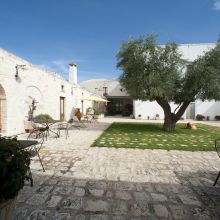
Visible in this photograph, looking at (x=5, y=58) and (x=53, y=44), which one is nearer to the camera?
(x=5, y=58)

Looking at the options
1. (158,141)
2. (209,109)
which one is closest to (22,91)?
(158,141)

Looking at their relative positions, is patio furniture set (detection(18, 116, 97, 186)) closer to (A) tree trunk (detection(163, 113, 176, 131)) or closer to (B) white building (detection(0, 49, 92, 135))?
(B) white building (detection(0, 49, 92, 135))

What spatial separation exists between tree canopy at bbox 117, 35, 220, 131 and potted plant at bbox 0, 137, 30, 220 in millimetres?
9632

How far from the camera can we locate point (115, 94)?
3206cm

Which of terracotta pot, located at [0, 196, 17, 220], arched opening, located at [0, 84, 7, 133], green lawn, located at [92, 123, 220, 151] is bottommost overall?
green lawn, located at [92, 123, 220, 151]

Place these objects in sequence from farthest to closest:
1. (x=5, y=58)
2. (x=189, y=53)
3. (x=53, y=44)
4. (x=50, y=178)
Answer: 1. (x=189, y=53)
2. (x=53, y=44)
3. (x=5, y=58)
4. (x=50, y=178)

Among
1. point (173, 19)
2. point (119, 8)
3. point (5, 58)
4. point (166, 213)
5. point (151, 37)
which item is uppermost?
point (119, 8)

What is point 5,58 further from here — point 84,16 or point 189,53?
point 189,53

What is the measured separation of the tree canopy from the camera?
37.7ft

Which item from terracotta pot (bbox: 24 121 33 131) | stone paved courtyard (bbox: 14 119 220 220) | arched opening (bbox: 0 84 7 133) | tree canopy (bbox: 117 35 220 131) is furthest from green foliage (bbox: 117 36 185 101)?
arched opening (bbox: 0 84 7 133)

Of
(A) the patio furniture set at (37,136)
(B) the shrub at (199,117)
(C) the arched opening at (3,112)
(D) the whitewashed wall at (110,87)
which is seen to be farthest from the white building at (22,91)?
(D) the whitewashed wall at (110,87)

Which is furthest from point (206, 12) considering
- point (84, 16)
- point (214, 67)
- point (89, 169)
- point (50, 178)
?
point (50, 178)

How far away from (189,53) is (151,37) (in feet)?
46.5

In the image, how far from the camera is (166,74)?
1191 centimetres
